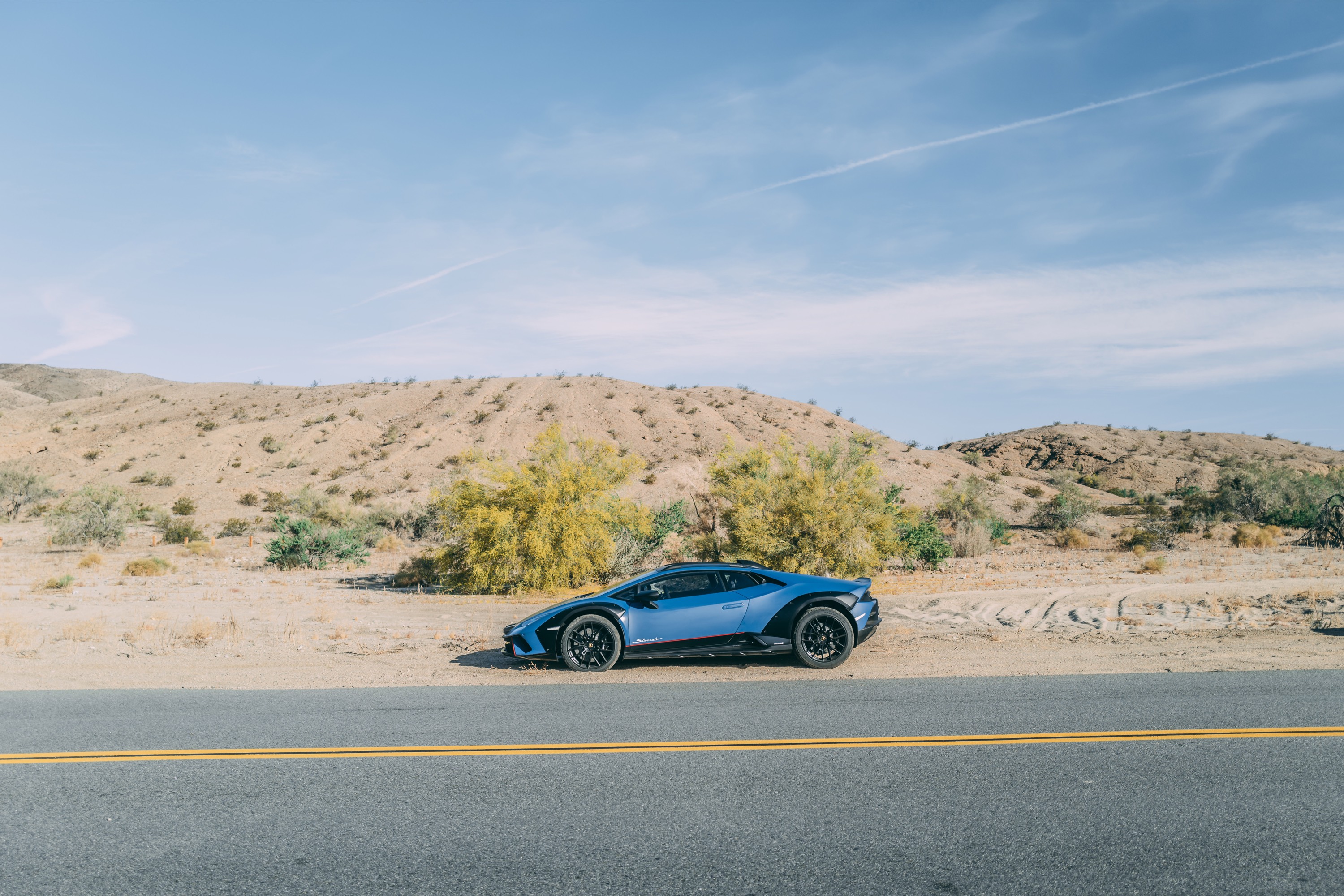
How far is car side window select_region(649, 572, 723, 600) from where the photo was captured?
425 inches

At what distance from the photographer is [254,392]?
82062 millimetres

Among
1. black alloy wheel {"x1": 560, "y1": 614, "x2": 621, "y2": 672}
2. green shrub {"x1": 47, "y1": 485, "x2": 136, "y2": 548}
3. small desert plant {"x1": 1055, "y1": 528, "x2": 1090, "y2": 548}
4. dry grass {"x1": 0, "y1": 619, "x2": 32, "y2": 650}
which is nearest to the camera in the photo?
black alloy wheel {"x1": 560, "y1": 614, "x2": 621, "y2": 672}

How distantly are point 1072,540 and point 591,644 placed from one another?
30.5 m

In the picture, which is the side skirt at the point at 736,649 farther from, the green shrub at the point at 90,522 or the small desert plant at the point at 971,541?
the green shrub at the point at 90,522

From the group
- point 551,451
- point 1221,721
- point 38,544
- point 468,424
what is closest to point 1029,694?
point 1221,721

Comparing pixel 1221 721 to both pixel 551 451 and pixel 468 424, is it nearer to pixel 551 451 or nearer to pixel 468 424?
pixel 551 451

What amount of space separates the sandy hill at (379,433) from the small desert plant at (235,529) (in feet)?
14.7

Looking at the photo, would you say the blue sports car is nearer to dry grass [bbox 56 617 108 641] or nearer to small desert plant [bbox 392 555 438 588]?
dry grass [bbox 56 617 108 641]

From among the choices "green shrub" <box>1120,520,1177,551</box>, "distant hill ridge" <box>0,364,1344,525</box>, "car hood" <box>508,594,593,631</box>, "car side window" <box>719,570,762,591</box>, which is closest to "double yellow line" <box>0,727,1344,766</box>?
"car hood" <box>508,594,593,631</box>

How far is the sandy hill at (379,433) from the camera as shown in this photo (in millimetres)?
54844

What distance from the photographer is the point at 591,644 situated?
10.7 metres

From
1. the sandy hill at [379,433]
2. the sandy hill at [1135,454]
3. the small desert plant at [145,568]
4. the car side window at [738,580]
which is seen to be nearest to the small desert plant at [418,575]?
the small desert plant at [145,568]

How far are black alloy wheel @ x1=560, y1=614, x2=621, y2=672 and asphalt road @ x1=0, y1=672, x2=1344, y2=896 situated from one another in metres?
2.10

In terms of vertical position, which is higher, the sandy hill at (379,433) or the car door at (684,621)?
the sandy hill at (379,433)
